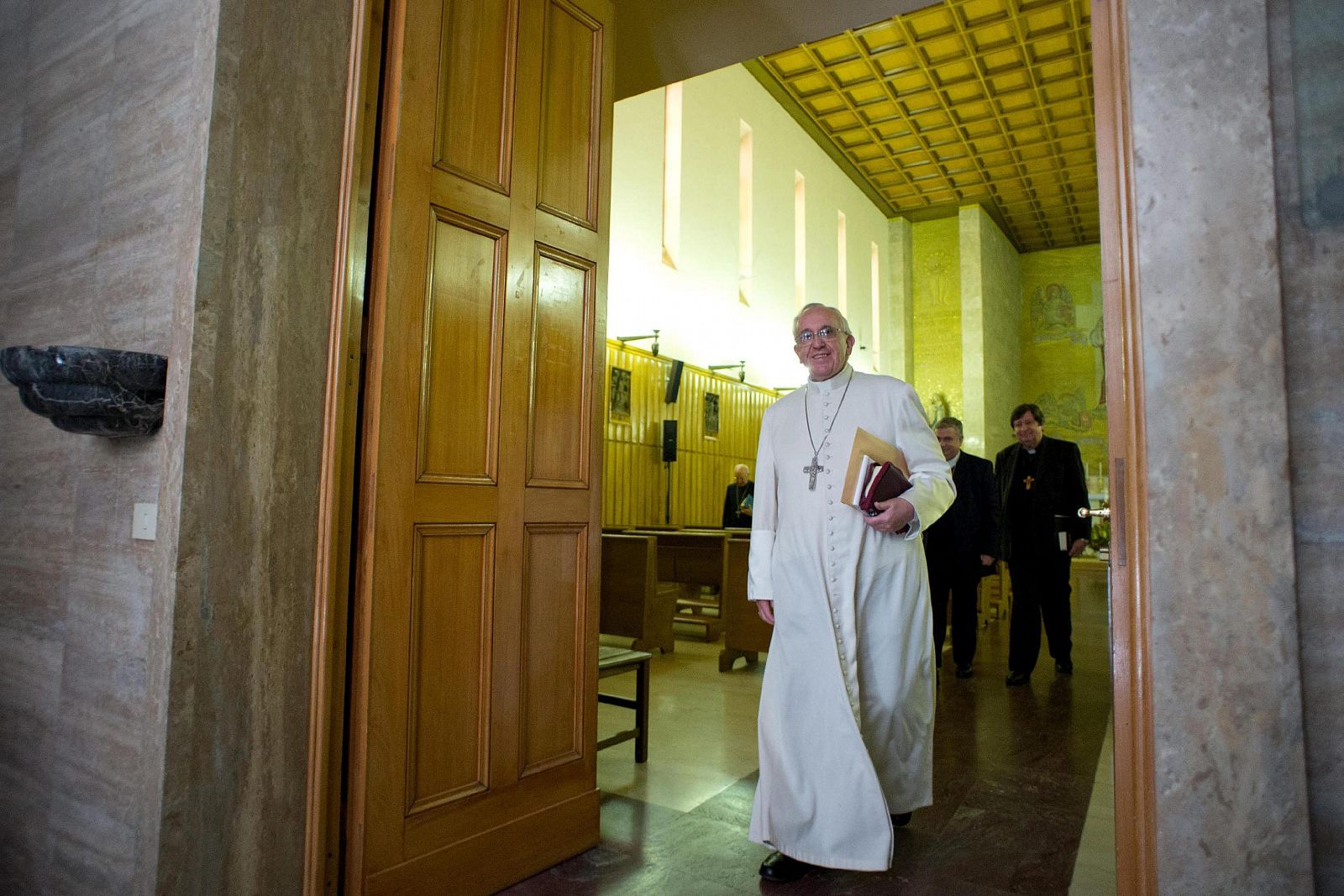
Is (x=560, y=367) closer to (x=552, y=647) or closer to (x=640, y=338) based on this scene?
(x=552, y=647)

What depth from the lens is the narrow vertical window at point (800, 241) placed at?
14.1 metres

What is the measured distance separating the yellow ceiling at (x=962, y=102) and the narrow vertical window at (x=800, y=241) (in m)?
1.36

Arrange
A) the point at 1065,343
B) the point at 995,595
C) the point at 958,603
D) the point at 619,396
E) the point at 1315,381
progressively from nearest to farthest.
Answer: the point at 1315,381 → the point at 958,603 → the point at 995,595 → the point at 619,396 → the point at 1065,343

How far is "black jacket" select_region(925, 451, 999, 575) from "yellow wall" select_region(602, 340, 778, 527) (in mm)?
4619

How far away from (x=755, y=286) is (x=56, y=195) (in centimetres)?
1048

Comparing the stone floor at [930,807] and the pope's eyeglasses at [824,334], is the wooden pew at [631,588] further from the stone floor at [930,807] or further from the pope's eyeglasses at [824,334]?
the pope's eyeglasses at [824,334]

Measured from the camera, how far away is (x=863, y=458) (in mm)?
2699

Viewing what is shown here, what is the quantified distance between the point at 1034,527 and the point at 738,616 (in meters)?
2.10

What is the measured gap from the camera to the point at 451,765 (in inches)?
98.1

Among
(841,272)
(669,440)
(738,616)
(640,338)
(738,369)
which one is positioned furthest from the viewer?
(841,272)

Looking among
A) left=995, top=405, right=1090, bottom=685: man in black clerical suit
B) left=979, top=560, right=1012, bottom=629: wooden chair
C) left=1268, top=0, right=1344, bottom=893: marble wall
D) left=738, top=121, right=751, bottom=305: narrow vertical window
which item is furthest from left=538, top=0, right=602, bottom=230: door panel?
left=738, top=121, right=751, bottom=305: narrow vertical window

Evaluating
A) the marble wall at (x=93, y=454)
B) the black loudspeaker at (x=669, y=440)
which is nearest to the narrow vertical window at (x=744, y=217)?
the black loudspeaker at (x=669, y=440)

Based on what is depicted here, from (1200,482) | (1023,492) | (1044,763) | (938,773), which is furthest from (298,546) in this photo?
(1023,492)

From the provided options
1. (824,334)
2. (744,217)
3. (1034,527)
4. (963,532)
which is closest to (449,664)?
(824,334)
